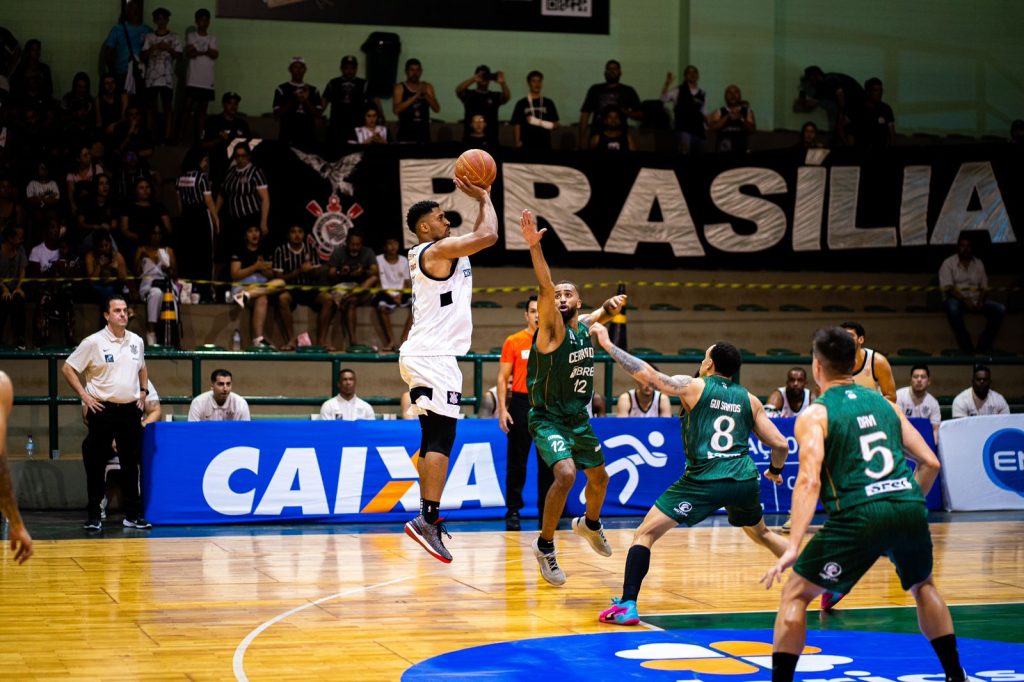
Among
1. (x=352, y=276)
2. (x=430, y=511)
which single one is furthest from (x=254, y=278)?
(x=430, y=511)

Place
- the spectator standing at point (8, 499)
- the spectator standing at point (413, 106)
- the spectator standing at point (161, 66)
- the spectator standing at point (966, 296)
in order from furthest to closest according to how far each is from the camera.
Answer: the spectator standing at point (161, 66)
the spectator standing at point (966, 296)
the spectator standing at point (413, 106)
the spectator standing at point (8, 499)

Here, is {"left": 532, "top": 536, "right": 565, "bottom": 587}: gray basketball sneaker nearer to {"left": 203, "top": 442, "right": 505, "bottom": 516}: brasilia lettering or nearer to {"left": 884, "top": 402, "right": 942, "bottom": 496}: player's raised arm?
{"left": 884, "top": 402, "right": 942, "bottom": 496}: player's raised arm

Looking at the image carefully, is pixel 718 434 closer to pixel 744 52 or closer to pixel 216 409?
pixel 216 409

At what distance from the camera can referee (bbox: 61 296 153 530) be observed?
38.5 feet

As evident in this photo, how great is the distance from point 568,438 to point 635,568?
1717mm

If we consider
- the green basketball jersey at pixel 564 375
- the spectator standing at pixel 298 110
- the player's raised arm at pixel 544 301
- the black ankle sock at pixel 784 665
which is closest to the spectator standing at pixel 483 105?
the spectator standing at pixel 298 110

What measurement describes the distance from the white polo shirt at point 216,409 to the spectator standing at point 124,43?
722cm

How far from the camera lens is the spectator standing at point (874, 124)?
19297 millimetres

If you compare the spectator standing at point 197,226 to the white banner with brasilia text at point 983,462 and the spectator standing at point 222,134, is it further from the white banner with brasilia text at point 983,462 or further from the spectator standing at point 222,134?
the white banner with brasilia text at point 983,462

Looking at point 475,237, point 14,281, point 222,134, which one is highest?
point 222,134

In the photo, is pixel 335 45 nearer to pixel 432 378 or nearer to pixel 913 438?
pixel 432 378

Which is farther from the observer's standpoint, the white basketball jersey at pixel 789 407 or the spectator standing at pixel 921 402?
the spectator standing at pixel 921 402

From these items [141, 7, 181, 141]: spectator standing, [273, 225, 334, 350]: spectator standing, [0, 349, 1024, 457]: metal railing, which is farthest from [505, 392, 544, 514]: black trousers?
[141, 7, 181, 141]: spectator standing

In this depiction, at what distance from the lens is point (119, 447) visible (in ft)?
39.4
